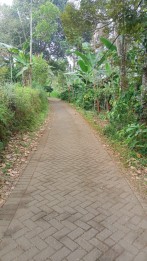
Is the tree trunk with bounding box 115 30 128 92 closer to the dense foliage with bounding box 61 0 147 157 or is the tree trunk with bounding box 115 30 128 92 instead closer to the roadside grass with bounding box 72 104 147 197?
the dense foliage with bounding box 61 0 147 157

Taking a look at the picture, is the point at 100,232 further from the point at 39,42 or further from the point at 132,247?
the point at 39,42

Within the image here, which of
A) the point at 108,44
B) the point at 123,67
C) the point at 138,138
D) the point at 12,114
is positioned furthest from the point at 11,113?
the point at 108,44

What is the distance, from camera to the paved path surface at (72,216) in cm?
266

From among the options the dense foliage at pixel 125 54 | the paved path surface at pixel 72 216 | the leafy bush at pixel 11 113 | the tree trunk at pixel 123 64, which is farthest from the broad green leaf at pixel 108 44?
the paved path surface at pixel 72 216

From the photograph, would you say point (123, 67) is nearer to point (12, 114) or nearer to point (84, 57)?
point (84, 57)

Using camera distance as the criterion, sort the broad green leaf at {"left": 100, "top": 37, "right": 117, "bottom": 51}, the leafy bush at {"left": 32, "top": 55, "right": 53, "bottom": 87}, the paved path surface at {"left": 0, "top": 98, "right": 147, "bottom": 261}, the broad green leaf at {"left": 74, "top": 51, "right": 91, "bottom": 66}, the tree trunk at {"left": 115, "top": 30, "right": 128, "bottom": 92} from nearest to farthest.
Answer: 1. the paved path surface at {"left": 0, "top": 98, "right": 147, "bottom": 261}
2. the tree trunk at {"left": 115, "top": 30, "right": 128, "bottom": 92}
3. the broad green leaf at {"left": 100, "top": 37, "right": 117, "bottom": 51}
4. the broad green leaf at {"left": 74, "top": 51, "right": 91, "bottom": 66}
5. the leafy bush at {"left": 32, "top": 55, "right": 53, "bottom": 87}

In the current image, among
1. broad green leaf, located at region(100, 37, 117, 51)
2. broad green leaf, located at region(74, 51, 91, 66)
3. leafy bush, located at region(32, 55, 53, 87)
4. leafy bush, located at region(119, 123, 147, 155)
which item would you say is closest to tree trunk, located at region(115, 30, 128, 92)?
broad green leaf, located at region(100, 37, 117, 51)

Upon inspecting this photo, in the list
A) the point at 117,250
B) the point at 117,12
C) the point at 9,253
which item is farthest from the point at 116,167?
the point at 117,12

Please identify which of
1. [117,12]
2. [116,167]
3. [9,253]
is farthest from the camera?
[117,12]

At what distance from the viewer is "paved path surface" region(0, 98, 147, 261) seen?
2658 millimetres

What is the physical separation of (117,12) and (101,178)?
451 cm

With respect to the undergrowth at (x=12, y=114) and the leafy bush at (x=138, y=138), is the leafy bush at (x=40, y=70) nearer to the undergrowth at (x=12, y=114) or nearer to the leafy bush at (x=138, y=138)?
the undergrowth at (x=12, y=114)

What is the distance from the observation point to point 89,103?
54.0 ft

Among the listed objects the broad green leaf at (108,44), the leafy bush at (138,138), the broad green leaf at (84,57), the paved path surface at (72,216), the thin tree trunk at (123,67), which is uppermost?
the broad green leaf at (108,44)
